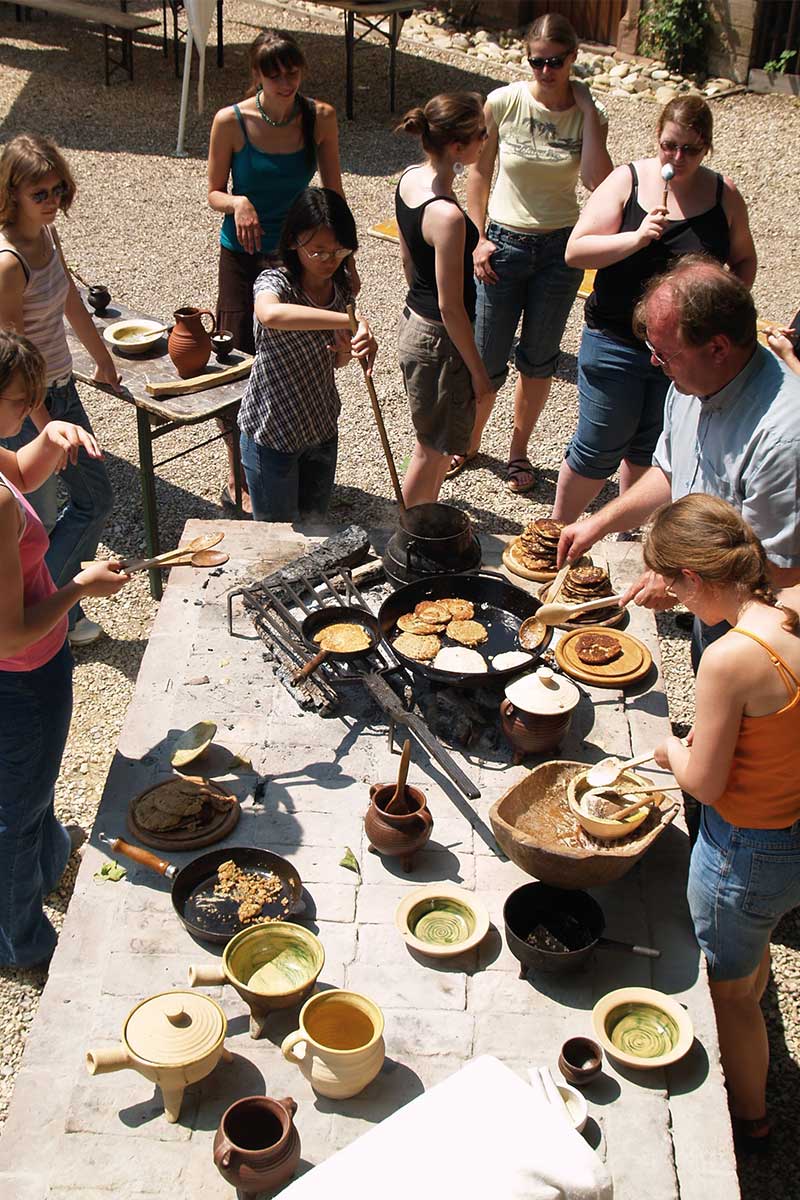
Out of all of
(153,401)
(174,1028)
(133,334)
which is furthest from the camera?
(133,334)

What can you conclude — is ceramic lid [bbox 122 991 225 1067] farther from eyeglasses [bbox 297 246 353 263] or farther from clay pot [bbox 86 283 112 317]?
clay pot [bbox 86 283 112 317]

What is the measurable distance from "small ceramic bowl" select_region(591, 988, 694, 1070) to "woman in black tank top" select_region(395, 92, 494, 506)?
3101mm

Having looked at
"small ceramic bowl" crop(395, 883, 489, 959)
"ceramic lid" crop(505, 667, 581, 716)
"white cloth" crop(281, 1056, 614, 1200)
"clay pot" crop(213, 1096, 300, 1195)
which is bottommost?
"small ceramic bowl" crop(395, 883, 489, 959)

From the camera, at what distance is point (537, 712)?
4.28 metres

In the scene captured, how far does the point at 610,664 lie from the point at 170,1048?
2.63 meters

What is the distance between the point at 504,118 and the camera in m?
6.48

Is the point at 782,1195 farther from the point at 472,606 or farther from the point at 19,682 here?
the point at 19,682

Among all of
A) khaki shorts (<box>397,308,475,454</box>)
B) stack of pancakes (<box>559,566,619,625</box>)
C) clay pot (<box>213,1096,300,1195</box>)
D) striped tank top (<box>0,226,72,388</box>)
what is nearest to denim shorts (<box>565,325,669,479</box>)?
khaki shorts (<box>397,308,475,454</box>)

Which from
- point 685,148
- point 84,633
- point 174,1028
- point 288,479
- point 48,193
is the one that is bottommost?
point 84,633

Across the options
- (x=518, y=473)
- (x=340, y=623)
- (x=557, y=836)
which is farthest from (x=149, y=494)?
(x=557, y=836)

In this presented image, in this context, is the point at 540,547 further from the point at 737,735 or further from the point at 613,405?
the point at 737,735

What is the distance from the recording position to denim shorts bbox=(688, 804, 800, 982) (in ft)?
11.0

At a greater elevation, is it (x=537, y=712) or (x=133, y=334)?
(x=133, y=334)

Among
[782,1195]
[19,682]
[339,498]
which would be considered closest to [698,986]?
[782,1195]
